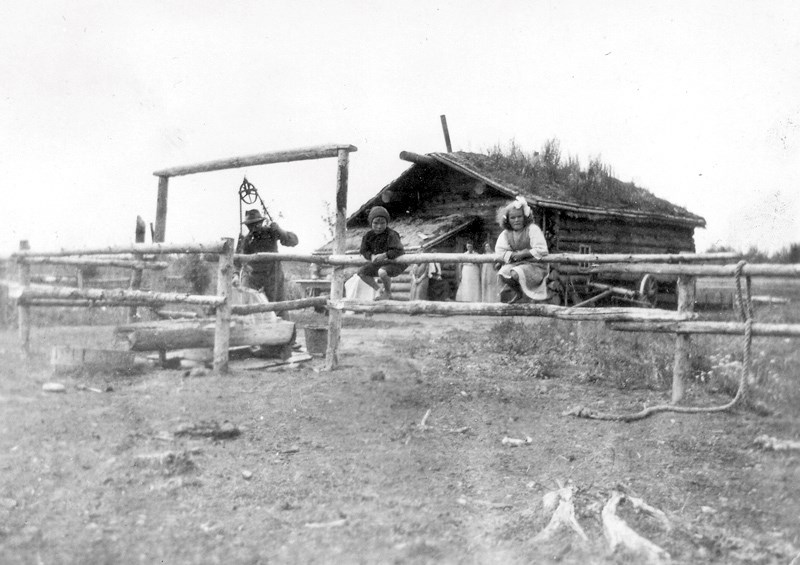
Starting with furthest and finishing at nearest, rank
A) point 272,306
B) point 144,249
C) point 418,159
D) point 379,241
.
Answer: point 418,159, point 379,241, point 272,306, point 144,249

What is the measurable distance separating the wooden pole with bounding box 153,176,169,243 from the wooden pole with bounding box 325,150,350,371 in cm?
283

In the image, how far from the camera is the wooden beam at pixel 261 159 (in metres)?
6.51

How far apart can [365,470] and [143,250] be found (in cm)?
391

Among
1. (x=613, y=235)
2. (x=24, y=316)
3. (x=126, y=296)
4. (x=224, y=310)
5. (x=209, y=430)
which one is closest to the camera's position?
(x=209, y=430)

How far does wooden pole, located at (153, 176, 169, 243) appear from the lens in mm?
8123

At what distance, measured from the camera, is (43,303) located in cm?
718

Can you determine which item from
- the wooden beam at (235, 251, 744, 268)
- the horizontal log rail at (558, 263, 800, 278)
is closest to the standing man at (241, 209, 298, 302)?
the wooden beam at (235, 251, 744, 268)

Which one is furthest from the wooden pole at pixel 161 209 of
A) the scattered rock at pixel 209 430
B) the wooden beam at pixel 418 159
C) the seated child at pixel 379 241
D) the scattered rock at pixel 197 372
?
the wooden beam at pixel 418 159

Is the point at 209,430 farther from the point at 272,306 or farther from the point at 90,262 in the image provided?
the point at 90,262

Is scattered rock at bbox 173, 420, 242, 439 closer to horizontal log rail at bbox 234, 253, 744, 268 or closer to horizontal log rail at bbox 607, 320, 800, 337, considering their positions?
horizontal log rail at bbox 234, 253, 744, 268

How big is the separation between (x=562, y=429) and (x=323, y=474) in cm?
182

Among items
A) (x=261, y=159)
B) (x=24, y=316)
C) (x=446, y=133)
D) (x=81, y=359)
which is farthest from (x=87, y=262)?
(x=446, y=133)

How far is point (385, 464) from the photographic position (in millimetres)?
3600

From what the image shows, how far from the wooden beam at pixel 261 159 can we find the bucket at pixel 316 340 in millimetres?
1930
